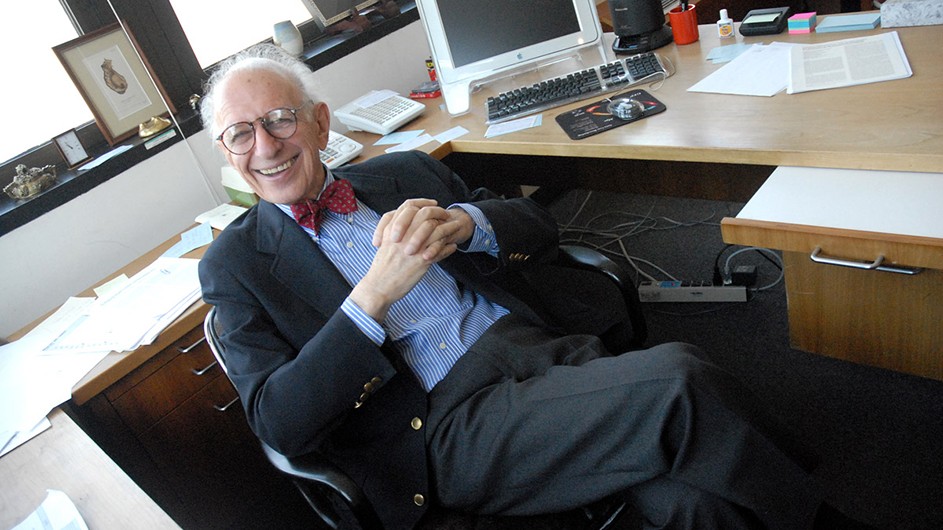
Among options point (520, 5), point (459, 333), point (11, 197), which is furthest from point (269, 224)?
point (520, 5)

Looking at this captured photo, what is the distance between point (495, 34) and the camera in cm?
221

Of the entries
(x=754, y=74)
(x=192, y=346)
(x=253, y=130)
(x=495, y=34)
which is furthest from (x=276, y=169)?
(x=754, y=74)

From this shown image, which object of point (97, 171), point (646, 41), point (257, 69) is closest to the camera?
point (257, 69)

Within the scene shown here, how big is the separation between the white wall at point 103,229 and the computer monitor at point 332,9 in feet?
2.37

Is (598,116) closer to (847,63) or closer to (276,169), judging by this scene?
(847,63)

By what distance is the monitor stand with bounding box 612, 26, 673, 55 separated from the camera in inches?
86.4

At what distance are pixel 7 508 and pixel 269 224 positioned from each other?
0.68m

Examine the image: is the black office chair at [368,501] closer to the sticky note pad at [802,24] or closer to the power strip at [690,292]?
the power strip at [690,292]

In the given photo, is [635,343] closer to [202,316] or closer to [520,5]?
[202,316]

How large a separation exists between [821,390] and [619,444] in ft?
3.51

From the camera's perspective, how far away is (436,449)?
1.28m

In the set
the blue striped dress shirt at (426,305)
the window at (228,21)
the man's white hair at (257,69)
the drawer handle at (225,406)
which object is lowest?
the drawer handle at (225,406)

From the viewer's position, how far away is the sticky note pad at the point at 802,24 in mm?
1910

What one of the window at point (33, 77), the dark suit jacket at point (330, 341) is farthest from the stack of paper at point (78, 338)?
the window at point (33, 77)
